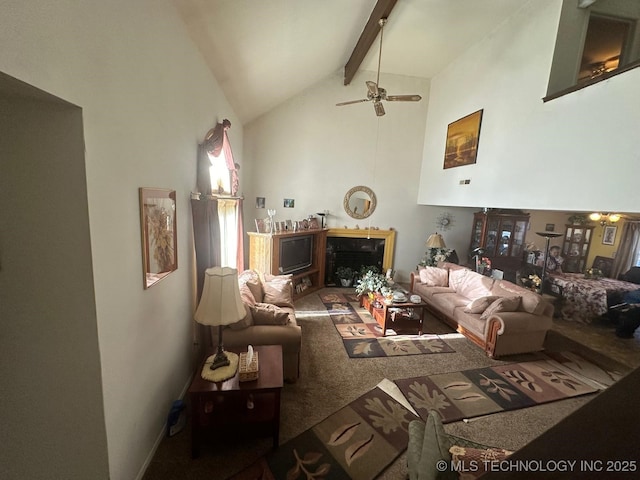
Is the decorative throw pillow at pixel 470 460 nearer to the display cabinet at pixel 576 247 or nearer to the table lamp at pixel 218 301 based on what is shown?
the table lamp at pixel 218 301

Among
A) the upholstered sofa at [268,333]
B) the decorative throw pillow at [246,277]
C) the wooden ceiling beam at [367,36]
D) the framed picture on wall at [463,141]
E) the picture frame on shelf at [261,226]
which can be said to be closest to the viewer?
the upholstered sofa at [268,333]

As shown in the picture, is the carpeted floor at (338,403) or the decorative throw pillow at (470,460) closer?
the decorative throw pillow at (470,460)

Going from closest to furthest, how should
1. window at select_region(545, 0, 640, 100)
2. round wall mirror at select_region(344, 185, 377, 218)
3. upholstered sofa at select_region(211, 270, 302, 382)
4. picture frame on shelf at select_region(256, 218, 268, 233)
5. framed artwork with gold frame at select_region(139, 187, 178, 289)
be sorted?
1. framed artwork with gold frame at select_region(139, 187, 178, 289)
2. upholstered sofa at select_region(211, 270, 302, 382)
3. window at select_region(545, 0, 640, 100)
4. picture frame on shelf at select_region(256, 218, 268, 233)
5. round wall mirror at select_region(344, 185, 377, 218)

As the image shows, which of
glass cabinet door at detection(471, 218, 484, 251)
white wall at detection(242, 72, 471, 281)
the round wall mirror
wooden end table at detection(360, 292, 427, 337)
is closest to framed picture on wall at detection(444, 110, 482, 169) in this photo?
white wall at detection(242, 72, 471, 281)

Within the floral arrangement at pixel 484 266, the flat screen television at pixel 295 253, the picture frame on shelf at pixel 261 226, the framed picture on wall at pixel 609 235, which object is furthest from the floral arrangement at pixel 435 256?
the framed picture on wall at pixel 609 235

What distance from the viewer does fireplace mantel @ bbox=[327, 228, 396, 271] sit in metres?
6.19

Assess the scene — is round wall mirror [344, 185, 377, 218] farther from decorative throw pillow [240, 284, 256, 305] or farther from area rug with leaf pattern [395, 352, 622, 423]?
area rug with leaf pattern [395, 352, 622, 423]

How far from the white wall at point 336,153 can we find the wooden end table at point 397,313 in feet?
7.73

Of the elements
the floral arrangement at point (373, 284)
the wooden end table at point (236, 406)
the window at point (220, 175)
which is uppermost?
the window at point (220, 175)

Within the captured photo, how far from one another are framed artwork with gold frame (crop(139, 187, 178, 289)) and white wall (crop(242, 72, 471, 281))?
3602 mm

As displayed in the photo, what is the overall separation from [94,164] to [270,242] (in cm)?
343

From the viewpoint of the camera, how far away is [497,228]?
20.5ft

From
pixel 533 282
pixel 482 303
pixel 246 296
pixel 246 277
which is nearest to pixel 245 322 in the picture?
pixel 246 296

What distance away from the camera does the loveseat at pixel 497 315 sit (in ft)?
11.7
